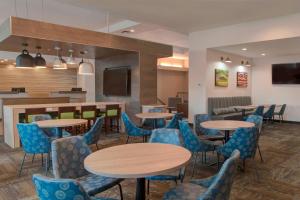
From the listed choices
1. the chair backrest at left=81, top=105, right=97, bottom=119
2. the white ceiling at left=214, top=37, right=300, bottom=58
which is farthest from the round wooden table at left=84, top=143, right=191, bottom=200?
the white ceiling at left=214, top=37, right=300, bottom=58

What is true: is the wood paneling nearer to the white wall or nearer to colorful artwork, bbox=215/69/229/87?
colorful artwork, bbox=215/69/229/87

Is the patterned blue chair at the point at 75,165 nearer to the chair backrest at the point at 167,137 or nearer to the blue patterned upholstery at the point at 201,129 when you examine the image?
the chair backrest at the point at 167,137

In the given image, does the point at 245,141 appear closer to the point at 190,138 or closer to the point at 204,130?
the point at 190,138

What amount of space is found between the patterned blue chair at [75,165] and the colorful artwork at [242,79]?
8070 millimetres

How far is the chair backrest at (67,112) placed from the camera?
5.88 metres

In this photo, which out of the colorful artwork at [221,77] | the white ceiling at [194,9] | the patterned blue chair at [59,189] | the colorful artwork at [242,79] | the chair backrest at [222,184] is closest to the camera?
the patterned blue chair at [59,189]

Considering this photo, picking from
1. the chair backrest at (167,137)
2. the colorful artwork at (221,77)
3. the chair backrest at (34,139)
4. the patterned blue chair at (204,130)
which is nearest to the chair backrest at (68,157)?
the chair backrest at (167,137)

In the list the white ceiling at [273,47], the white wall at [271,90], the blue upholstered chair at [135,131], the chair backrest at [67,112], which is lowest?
the blue upholstered chair at [135,131]

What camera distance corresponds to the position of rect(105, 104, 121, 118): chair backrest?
22.6 feet

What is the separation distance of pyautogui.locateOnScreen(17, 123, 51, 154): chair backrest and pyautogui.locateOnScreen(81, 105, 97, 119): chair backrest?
2757 millimetres

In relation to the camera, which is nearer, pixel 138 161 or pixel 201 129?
pixel 138 161

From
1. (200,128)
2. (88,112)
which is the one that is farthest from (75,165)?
(88,112)

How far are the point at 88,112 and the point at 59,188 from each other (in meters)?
5.17

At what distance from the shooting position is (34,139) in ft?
11.6
